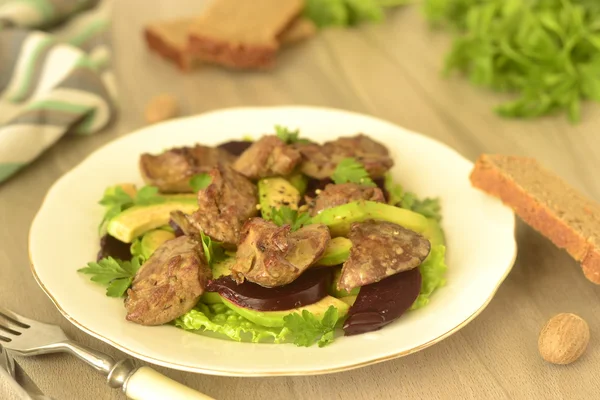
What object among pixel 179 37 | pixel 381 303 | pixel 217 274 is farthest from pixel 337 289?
pixel 179 37

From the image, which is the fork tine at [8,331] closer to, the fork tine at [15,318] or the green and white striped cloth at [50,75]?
the fork tine at [15,318]

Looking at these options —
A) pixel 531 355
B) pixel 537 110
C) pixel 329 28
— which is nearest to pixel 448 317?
pixel 531 355

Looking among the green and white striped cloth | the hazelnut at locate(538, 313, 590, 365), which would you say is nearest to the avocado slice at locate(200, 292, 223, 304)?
the hazelnut at locate(538, 313, 590, 365)

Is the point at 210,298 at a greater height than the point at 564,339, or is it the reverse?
the point at 210,298

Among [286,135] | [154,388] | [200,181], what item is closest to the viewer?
[154,388]

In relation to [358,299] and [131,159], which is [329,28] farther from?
[358,299]

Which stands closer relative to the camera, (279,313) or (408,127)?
(279,313)

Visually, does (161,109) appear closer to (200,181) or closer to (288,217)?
(200,181)
